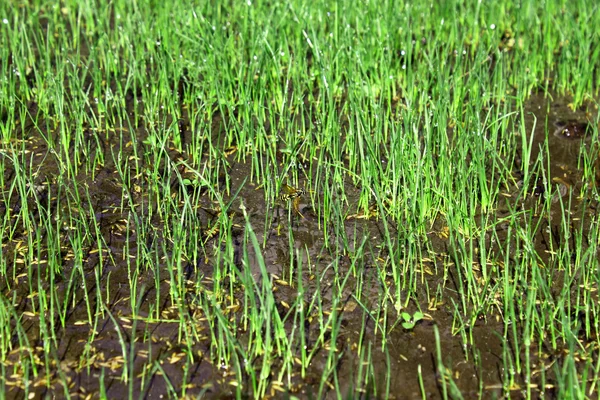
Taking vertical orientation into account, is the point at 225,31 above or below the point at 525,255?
above

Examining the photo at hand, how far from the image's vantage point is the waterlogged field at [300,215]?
251 centimetres

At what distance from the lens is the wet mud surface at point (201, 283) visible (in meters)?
2.48

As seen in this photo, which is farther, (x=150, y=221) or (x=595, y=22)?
(x=595, y=22)

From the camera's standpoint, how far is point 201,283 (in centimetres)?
286

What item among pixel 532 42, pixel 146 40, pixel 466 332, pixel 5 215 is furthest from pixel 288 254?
pixel 532 42

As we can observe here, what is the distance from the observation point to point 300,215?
3.28 m

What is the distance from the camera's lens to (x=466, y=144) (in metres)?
3.19

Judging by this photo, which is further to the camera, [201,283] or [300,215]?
[300,215]

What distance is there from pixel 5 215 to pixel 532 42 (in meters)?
2.93

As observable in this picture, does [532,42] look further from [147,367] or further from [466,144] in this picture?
[147,367]

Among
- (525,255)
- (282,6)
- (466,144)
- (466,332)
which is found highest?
(282,6)

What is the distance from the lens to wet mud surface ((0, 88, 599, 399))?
8.14 ft

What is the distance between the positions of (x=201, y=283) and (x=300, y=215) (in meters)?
0.59

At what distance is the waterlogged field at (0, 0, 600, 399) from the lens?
8.22 ft
